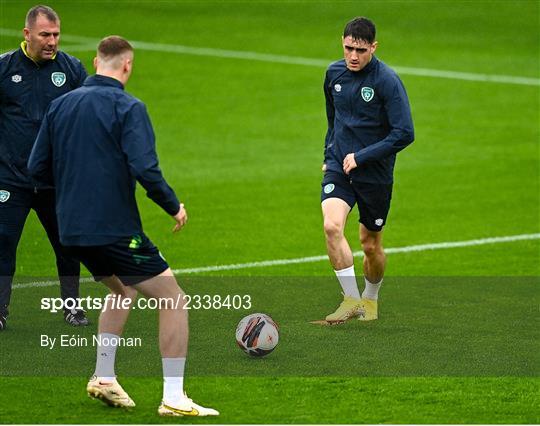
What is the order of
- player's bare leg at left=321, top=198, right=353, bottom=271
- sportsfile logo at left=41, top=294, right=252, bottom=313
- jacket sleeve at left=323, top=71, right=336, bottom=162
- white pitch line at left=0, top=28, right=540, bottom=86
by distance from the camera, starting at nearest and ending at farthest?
player's bare leg at left=321, top=198, right=353, bottom=271 < sportsfile logo at left=41, top=294, right=252, bottom=313 < jacket sleeve at left=323, top=71, right=336, bottom=162 < white pitch line at left=0, top=28, right=540, bottom=86

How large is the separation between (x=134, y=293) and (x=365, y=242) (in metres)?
3.53

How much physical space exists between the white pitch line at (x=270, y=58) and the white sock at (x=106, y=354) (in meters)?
21.2

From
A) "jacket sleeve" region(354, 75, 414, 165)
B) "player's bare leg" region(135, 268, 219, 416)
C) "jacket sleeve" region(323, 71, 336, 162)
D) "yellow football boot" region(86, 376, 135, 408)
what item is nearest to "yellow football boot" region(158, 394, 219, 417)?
"player's bare leg" region(135, 268, 219, 416)

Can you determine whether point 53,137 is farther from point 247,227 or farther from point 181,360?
point 247,227

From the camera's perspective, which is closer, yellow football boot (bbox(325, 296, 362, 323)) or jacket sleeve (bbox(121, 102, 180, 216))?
jacket sleeve (bbox(121, 102, 180, 216))

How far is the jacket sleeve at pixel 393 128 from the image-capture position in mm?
11711

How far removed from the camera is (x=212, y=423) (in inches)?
350

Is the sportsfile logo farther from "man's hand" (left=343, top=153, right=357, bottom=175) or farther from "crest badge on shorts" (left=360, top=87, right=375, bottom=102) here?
"crest badge on shorts" (left=360, top=87, right=375, bottom=102)

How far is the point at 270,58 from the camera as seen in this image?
3206 centimetres

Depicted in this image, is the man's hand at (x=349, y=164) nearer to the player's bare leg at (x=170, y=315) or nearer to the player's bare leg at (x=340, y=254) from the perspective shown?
the player's bare leg at (x=340, y=254)

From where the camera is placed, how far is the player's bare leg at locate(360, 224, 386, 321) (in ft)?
40.3

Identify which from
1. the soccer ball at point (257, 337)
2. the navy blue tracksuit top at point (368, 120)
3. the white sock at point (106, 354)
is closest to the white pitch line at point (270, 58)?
the navy blue tracksuit top at point (368, 120)

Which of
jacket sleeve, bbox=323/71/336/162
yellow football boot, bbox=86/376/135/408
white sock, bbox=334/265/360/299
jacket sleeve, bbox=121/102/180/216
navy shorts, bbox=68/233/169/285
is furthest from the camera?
jacket sleeve, bbox=323/71/336/162

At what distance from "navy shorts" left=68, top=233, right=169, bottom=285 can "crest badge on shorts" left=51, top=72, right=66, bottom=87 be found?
283cm
